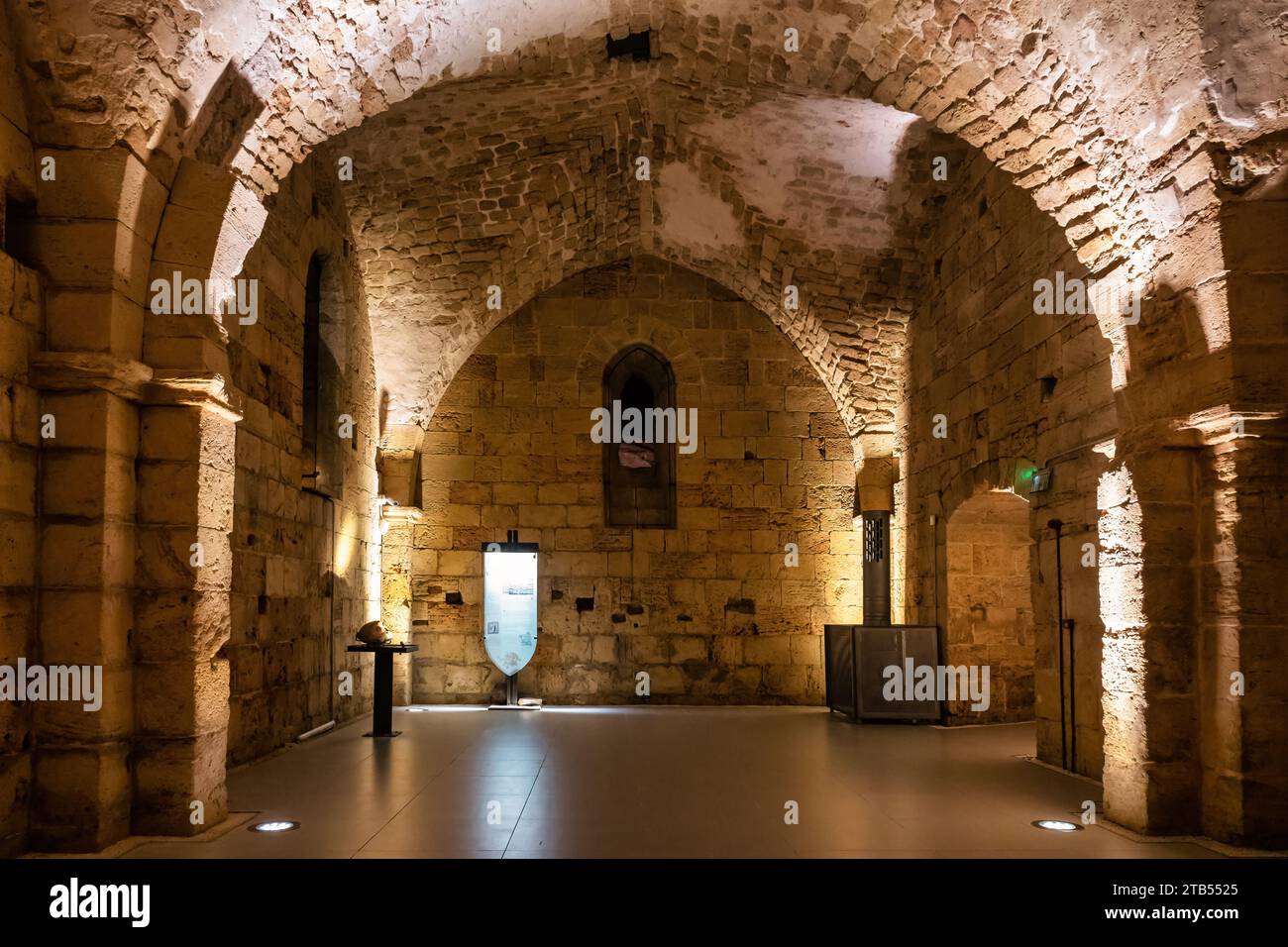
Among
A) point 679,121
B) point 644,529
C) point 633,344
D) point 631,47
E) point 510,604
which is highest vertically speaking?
point 679,121

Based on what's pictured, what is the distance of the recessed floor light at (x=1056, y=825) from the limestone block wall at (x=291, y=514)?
4450mm

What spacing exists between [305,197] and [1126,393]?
583 centimetres

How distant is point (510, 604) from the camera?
925cm

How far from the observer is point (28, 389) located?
382 centimetres

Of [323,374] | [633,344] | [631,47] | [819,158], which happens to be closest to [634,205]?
[633,344]

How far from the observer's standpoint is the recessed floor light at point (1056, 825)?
4426 mm

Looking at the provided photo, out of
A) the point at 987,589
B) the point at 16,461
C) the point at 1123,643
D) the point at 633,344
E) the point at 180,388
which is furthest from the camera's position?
the point at 633,344

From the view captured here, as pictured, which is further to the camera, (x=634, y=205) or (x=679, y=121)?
(x=634, y=205)

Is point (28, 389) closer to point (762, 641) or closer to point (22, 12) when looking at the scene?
point (22, 12)

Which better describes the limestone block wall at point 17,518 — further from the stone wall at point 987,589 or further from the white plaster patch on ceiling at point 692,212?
the stone wall at point 987,589

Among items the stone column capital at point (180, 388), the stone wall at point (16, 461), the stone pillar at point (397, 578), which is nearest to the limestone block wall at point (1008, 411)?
the stone column capital at point (180, 388)

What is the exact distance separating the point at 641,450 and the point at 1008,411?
4.41 meters

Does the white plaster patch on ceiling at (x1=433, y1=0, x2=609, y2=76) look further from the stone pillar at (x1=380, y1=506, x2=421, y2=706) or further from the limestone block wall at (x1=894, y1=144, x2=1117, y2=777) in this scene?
the stone pillar at (x1=380, y1=506, x2=421, y2=706)

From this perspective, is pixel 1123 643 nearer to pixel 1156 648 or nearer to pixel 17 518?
pixel 1156 648
